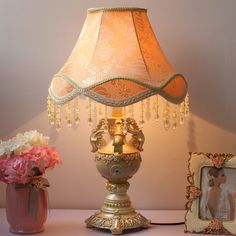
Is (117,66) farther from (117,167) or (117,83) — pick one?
(117,167)

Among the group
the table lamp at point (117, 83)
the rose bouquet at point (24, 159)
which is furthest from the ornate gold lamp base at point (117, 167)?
the rose bouquet at point (24, 159)

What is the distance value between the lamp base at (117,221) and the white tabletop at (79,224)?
2 centimetres

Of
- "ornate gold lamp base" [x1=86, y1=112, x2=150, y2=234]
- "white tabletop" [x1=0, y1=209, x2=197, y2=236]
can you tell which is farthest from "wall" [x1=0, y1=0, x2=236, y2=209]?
"ornate gold lamp base" [x1=86, y1=112, x2=150, y2=234]

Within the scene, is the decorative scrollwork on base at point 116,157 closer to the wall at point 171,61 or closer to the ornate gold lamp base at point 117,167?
the ornate gold lamp base at point 117,167

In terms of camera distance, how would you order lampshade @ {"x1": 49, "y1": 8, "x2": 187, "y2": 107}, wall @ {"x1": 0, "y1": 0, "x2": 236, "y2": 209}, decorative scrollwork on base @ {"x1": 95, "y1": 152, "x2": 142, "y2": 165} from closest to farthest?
lampshade @ {"x1": 49, "y1": 8, "x2": 187, "y2": 107}, decorative scrollwork on base @ {"x1": 95, "y1": 152, "x2": 142, "y2": 165}, wall @ {"x1": 0, "y1": 0, "x2": 236, "y2": 209}

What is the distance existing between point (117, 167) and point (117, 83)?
239 mm

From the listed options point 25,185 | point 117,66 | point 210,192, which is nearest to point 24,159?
point 25,185

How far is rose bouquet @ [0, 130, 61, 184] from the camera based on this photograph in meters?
1.37

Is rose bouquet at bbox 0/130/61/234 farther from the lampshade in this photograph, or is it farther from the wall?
the wall

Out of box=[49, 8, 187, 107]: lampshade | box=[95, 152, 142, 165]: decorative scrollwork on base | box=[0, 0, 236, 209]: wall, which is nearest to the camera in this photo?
box=[49, 8, 187, 107]: lampshade

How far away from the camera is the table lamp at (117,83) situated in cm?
131

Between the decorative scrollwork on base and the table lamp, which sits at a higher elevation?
the table lamp

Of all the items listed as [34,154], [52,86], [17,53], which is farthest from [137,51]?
[17,53]

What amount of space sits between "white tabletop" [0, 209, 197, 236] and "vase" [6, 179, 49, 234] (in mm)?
41
